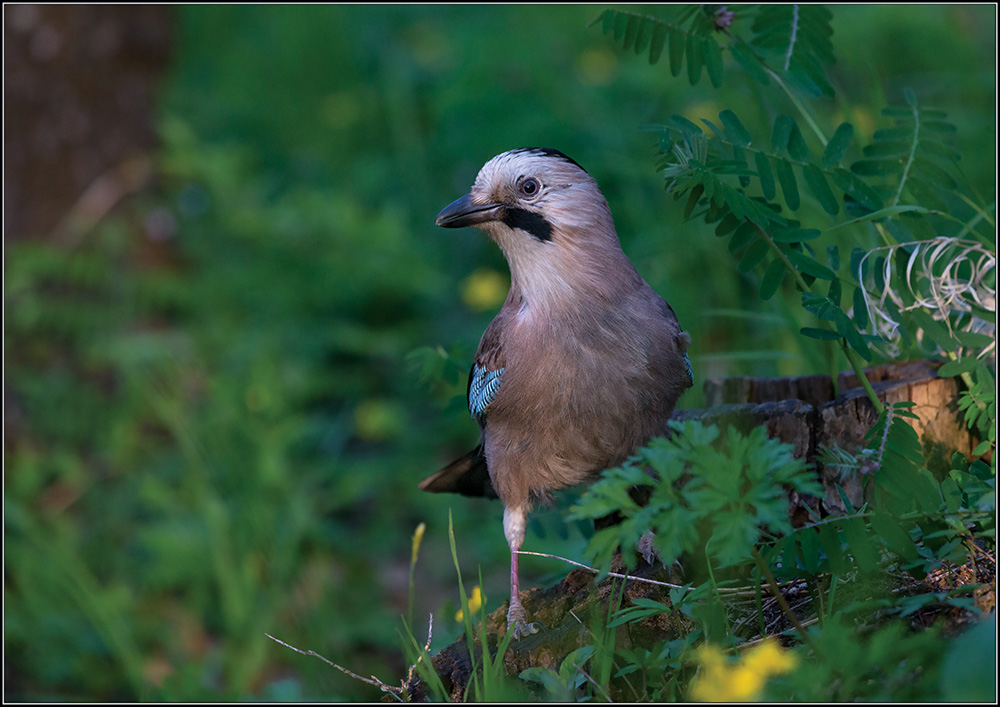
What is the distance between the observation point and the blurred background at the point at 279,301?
4758mm

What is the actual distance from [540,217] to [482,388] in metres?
0.59

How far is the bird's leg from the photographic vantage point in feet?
8.87

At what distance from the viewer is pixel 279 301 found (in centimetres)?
571

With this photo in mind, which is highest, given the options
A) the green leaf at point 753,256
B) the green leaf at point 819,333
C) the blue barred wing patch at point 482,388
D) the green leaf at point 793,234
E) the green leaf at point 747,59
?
the green leaf at point 747,59

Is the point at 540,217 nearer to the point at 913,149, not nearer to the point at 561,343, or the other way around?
the point at 561,343

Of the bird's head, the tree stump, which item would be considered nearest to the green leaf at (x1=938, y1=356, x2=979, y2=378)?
the tree stump

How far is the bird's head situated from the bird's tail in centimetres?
86

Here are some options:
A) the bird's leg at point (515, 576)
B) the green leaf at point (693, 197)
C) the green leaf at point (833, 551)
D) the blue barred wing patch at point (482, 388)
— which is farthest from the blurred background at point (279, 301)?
the green leaf at point (833, 551)

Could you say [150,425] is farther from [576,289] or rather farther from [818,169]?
[818,169]

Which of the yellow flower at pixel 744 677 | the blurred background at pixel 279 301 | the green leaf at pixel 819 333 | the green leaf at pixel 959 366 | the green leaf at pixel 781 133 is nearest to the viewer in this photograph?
the yellow flower at pixel 744 677

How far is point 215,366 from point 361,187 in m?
1.65

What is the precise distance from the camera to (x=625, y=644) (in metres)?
2.48

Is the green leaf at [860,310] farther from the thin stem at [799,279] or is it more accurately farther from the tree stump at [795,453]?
the tree stump at [795,453]

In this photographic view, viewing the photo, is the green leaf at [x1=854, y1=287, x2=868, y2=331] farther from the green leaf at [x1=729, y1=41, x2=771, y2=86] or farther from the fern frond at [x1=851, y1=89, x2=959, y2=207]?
the green leaf at [x1=729, y1=41, x2=771, y2=86]
